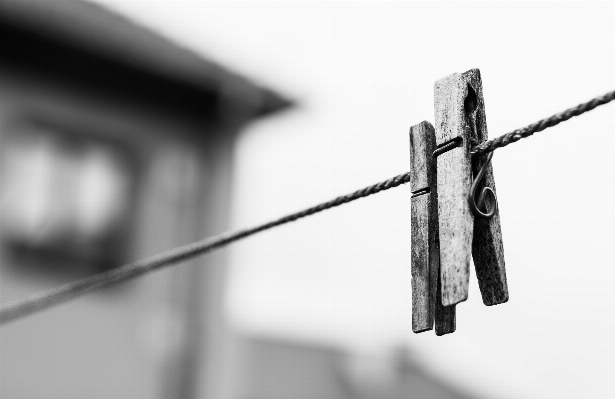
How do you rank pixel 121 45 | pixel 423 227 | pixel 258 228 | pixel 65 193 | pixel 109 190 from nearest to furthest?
pixel 423 227 → pixel 258 228 → pixel 121 45 → pixel 65 193 → pixel 109 190

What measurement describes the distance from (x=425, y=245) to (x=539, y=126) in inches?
10.6

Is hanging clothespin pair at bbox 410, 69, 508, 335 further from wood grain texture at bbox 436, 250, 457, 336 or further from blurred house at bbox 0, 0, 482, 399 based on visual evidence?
blurred house at bbox 0, 0, 482, 399

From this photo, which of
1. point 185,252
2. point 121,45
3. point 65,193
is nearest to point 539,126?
point 185,252

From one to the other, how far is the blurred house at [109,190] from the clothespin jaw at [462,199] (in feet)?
9.91

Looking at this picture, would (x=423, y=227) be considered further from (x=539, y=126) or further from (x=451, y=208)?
(x=539, y=126)

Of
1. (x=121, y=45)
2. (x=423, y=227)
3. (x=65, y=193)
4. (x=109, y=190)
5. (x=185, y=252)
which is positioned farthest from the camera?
(x=109, y=190)

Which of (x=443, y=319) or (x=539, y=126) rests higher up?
(x=539, y=126)

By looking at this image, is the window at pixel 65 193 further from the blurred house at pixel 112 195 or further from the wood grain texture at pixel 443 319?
the wood grain texture at pixel 443 319

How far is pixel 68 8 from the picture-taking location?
3.92 meters

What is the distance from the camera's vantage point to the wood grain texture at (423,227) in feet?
4.28

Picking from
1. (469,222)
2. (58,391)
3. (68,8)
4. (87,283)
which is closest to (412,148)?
(469,222)

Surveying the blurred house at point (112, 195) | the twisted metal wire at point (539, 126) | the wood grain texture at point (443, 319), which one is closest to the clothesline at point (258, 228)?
the twisted metal wire at point (539, 126)

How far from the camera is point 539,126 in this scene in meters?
1.23

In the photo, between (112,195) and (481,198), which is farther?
(112,195)
